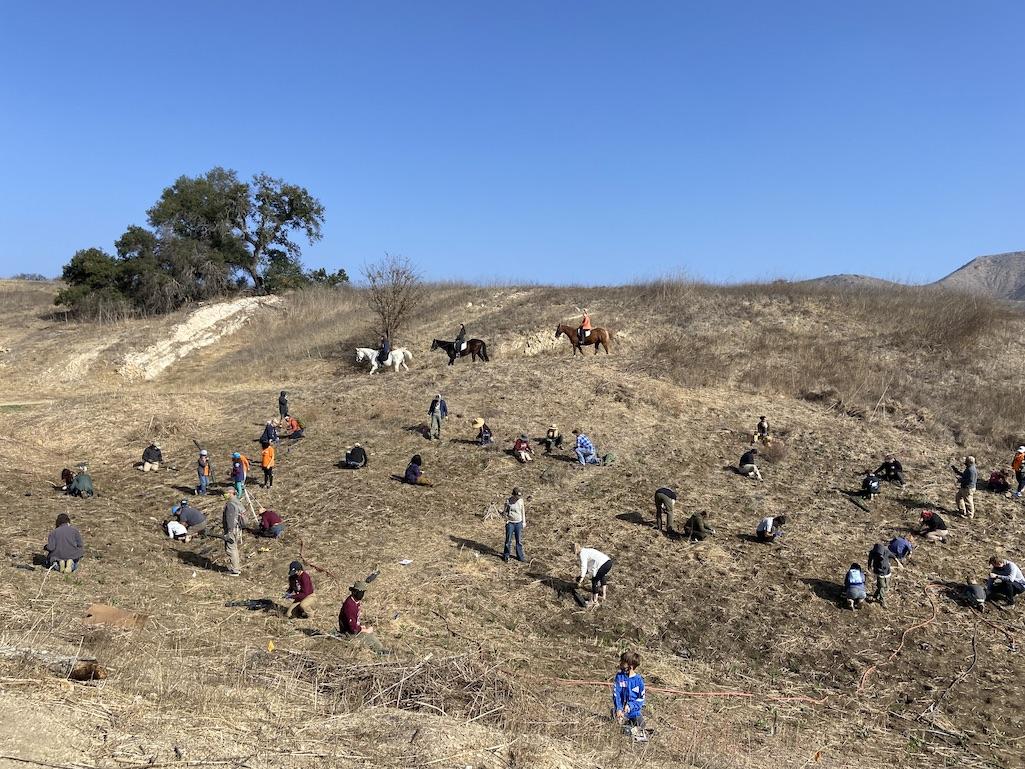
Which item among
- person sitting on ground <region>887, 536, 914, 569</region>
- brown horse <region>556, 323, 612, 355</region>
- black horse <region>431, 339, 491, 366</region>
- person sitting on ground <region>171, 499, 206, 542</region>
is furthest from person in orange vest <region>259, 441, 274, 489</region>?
brown horse <region>556, 323, 612, 355</region>

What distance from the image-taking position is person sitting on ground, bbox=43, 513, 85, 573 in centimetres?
1151

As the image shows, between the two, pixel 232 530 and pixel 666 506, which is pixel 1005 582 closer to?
pixel 666 506

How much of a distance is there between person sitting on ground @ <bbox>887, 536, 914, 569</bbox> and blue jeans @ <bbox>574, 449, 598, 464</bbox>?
7.98 meters

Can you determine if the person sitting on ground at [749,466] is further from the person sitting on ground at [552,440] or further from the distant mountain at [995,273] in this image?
the distant mountain at [995,273]

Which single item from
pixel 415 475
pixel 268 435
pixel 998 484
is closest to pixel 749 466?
pixel 998 484

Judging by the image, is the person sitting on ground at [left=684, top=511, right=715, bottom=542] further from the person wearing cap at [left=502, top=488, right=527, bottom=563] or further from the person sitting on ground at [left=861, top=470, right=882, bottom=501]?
the person sitting on ground at [left=861, top=470, right=882, bottom=501]

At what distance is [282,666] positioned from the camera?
27.6 ft

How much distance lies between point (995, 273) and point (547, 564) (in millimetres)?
119611

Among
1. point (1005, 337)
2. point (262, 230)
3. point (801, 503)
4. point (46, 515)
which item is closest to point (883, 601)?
point (801, 503)

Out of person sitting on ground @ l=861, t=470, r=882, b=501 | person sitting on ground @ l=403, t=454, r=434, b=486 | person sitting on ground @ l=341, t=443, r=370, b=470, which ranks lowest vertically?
person sitting on ground @ l=861, t=470, r=882, b=501

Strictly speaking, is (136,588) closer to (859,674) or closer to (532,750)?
(532,750)

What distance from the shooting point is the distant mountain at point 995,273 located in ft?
320

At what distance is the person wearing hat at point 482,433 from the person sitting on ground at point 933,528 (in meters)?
11.9

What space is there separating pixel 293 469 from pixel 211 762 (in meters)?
13.2
